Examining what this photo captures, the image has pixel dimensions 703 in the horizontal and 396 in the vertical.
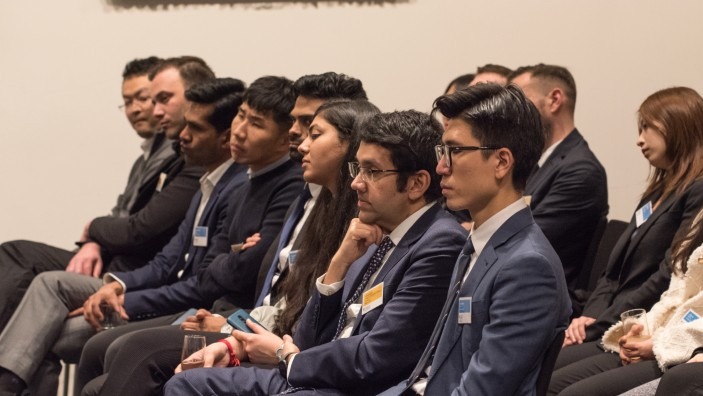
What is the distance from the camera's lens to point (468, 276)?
279 centimetres

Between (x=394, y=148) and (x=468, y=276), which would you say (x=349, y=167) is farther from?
(x=468, y=276)

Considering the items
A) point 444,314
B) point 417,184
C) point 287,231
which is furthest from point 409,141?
point 287,231

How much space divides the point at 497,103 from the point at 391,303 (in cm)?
62

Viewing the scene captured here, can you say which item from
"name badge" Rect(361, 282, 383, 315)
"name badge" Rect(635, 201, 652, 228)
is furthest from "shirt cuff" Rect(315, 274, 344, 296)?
"name badge" Rect(635, 201, 652, 228)

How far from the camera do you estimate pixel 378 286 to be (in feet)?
10.5

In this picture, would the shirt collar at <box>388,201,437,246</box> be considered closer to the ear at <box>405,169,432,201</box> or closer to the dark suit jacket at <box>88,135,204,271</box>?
the ear at <box>405,169,432,201</box>

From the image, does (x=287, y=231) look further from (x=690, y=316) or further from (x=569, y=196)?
(x=690, y=316)

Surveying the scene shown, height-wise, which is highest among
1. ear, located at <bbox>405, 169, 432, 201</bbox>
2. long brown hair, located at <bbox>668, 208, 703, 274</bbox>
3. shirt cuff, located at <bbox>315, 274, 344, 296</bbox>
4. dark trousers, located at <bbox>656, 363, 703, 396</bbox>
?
ear, located at <bbox>405, 169, 432, 201</bbox>

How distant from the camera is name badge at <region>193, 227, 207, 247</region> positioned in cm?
498

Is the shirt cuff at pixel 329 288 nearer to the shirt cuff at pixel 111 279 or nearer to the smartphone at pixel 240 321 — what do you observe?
the smartphone at pixel 240 321

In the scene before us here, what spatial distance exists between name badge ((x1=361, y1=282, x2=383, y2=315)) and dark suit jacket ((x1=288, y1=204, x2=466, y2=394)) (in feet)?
0.05

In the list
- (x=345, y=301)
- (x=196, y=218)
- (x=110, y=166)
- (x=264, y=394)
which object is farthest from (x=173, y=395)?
(x=110, y=166)

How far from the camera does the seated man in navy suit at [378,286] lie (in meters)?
3.06

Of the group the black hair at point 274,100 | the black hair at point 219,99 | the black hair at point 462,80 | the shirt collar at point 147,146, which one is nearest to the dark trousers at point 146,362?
the black hair at point 274,100
